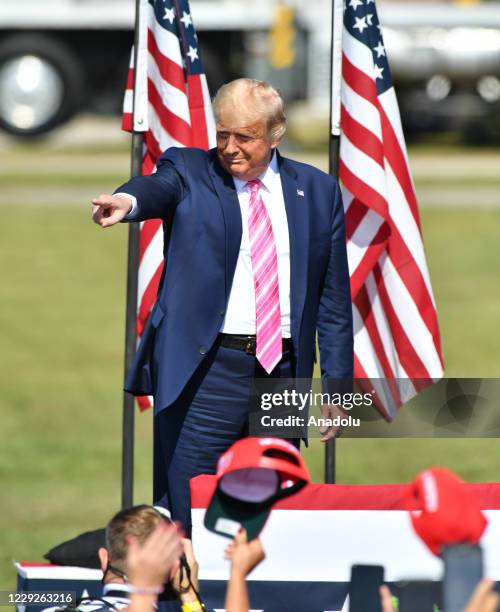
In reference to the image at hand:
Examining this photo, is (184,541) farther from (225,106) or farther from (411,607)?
(225,106)

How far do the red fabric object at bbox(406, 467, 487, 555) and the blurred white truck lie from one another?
19.2 meters

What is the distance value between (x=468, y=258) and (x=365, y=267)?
8.84 m

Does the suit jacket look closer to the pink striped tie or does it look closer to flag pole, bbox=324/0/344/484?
the pink striped tie

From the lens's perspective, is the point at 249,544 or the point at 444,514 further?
the point at 249,544

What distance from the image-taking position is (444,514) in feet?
9.31

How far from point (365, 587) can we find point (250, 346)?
2.86ft

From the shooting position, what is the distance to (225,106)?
4387 millimetres

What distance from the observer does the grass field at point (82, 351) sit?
731 cm

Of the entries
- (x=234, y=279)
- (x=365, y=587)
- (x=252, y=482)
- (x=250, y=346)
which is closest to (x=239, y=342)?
(x=250, y=346)

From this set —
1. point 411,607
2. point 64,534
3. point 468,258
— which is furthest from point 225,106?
point 468,258

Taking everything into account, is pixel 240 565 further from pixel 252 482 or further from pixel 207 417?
pixel 207 417

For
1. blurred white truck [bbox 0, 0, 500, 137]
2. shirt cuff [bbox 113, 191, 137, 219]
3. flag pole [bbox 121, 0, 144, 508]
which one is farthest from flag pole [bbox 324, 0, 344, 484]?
blurred white truck [bbox 0, 0, 500, 137]

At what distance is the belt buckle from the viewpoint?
4.56 meters

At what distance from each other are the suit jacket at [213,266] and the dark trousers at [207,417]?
0.07m
